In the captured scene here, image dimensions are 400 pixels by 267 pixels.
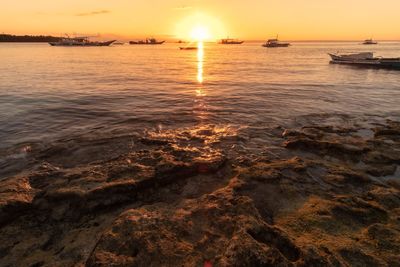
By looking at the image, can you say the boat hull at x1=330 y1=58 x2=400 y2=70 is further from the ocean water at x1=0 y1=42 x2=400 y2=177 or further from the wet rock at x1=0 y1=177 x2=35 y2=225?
the wet rock at x1=0 y1=177 x2=35 y2=225

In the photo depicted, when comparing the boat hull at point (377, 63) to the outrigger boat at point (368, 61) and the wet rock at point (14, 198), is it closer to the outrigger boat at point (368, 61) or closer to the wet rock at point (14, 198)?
the outrigger boat at point (368, 61)

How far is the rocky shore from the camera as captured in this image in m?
5.10

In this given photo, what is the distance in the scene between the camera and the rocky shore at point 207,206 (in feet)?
16.7

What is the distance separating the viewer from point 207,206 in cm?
662

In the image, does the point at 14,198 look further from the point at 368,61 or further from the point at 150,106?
the point at 368,61

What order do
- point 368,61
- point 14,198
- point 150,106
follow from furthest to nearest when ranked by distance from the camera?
point 368,61 → point 150,106 → point 14,198

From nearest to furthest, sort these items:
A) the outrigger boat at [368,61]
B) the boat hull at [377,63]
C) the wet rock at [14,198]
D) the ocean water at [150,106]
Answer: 1. the wet rock at [14,198]
2. the ocean water at [150,106]
3. the boat hull at [377,63]
4. the outrigger boat at [368,61]

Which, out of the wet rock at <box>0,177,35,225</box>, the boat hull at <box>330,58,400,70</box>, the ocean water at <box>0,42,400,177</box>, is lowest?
the ocean water at <box>0,42,400,177</box>

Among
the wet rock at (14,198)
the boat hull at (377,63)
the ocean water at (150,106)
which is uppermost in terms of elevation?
the boat hull at (377,63)

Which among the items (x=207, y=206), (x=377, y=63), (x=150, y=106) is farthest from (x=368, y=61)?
(x=207, y=206)

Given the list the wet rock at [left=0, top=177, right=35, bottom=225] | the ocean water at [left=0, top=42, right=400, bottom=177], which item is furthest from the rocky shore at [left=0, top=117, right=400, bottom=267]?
the ocean water at [left=0, top=42, right=400, bottom=177]

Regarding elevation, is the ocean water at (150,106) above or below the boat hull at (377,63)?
below

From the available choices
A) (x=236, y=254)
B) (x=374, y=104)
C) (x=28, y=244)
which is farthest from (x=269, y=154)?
(x=374, y=104)

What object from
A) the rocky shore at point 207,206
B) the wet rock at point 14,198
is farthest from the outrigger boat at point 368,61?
the wet rock at point 14,198
